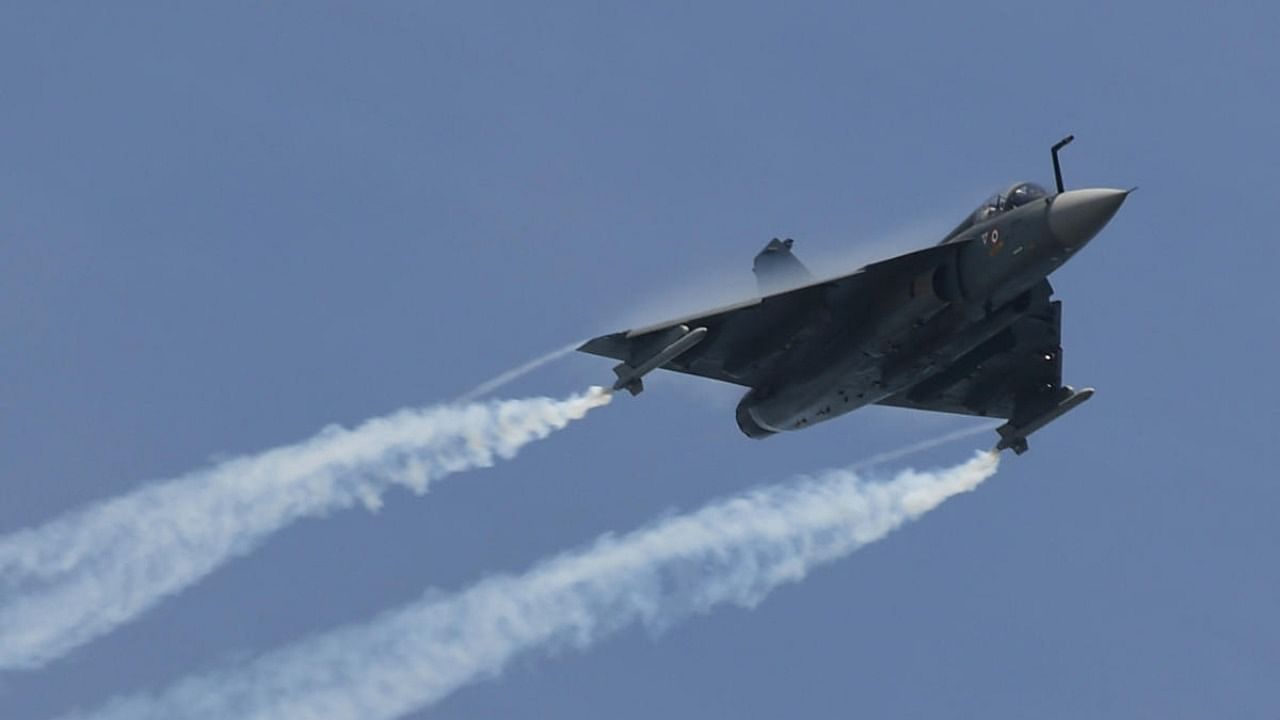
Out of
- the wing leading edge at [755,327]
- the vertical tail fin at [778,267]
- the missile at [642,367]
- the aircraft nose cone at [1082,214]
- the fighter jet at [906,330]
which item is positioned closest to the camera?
the aircraft nose cone at [1082,214]

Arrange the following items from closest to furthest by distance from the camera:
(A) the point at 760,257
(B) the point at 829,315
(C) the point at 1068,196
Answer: (C) the point at 1068,196 → (B) the point at 829,315 → (A) the point at 760,257

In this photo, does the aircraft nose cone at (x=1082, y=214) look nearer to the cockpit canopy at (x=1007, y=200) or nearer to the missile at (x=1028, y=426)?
the cockpit canopy at (x=1007, y=200)

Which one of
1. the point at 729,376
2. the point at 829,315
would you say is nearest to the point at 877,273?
the point at 829,315

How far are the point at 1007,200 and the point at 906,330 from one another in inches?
149

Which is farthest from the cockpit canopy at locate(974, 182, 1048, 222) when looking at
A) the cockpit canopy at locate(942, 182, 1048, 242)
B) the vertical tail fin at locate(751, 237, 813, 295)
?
the vertical tail fin at locate(751, 237, 813, 295)

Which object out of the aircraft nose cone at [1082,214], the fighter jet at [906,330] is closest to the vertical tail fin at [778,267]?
the fighter jet at [906,330]

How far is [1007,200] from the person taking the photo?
51188mm

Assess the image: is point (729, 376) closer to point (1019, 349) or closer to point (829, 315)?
point (829, 315)

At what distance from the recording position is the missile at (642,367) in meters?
51.9

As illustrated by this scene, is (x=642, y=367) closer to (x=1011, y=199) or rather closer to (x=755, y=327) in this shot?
(x=755, y=327)

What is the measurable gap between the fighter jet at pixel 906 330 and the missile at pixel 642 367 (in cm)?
2

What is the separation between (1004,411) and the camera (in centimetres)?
5875

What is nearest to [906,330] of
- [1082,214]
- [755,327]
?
[755,327]

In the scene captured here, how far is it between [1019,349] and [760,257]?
6623 millimetres
